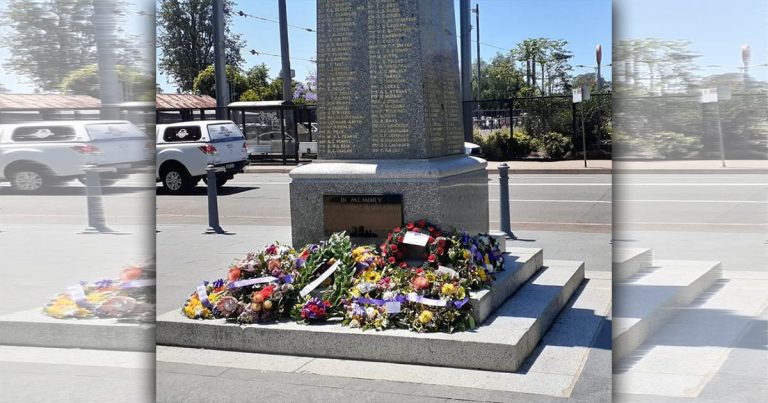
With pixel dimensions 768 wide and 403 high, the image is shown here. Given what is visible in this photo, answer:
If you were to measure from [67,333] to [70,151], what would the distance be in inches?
177

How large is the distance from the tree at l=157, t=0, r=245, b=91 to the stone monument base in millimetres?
24365

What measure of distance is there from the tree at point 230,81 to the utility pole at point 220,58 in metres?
11.8

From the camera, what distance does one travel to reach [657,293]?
5473 millimetres

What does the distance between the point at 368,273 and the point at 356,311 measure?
1.47 ft

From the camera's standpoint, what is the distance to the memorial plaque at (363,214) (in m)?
5.73

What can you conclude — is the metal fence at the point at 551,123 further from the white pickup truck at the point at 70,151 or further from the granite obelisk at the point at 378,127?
the granite obelisk at the point at 378,127

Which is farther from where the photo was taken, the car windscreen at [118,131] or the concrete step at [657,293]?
the concrete step at [657,293]

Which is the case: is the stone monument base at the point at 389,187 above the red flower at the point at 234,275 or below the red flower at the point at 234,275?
above

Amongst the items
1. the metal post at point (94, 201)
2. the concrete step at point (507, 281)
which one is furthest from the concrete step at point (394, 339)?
the metal post at point (94, 201)

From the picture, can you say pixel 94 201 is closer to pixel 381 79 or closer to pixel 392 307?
pixel 381 79

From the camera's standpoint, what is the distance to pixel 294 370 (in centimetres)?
455

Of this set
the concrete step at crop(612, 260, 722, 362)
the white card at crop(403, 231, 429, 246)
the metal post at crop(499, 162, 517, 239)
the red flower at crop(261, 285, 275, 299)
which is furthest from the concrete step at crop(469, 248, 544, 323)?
the metal post at crop(499, 162, 517, 239)

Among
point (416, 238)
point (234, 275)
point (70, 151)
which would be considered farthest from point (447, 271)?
point (70, 151)

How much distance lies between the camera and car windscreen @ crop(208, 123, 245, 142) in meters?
18.6
